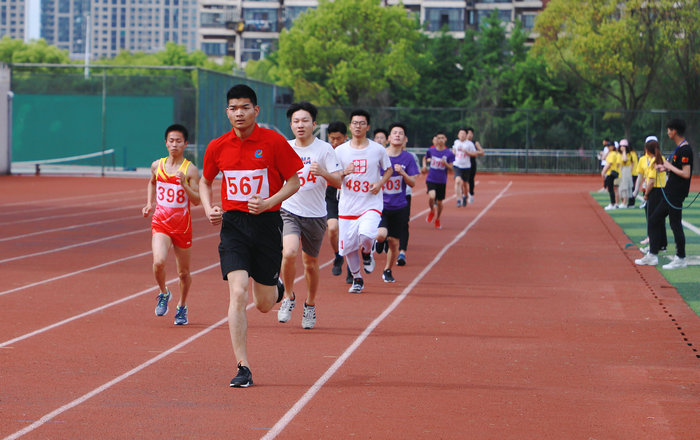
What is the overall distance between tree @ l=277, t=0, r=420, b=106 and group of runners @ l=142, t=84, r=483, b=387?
49.3 m

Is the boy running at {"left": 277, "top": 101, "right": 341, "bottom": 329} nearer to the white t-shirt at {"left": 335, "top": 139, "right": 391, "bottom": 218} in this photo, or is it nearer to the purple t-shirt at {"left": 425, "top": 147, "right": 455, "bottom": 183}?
the white t-shirt at {"left": 335, "top": 139, "right": 391, "bottom": 218}

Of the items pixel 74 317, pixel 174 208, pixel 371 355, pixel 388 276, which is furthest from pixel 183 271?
pixel 388 276

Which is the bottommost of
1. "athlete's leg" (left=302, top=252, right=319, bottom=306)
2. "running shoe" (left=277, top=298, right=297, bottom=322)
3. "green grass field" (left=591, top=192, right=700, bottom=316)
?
"green grass field" (left=591, top=192, right=700, bottom=316)

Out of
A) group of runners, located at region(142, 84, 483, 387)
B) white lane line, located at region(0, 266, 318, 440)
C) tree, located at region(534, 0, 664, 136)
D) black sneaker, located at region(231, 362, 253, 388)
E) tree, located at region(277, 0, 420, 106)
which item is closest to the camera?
white lane line, located at region(0, 266, 318, 440)

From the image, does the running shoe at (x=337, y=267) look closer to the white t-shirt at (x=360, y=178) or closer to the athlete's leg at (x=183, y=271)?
the white t-shirt at (x=360, y=178)

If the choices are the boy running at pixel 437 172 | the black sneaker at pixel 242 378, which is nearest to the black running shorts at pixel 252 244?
the black sneaker at pixel 242 378

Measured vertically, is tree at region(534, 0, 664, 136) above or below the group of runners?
above

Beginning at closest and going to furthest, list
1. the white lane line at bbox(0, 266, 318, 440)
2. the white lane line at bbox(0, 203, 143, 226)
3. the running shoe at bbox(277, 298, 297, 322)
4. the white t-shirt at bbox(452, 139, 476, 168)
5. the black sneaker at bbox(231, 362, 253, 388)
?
the white lane line at bbox(0, 266, 318, 440) → the black sneaker at bbox(231, 362, 253, 388) → the running shoe at bbox(277, 298, 297, 322) → the white lane line at bbox(0, 203, 143, 226) → the white t-shirt at bbox(452, 139, 476, 168)

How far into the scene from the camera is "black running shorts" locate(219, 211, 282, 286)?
736 centimetres

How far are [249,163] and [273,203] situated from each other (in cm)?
32

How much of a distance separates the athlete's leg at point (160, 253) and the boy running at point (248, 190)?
2432 mm

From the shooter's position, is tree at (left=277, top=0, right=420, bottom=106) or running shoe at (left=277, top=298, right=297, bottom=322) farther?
tree at (left=277, top=0, right=420, bottom=106)

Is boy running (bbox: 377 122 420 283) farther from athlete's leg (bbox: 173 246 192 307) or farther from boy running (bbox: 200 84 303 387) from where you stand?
boy running (bbox: 200 84 303 387)

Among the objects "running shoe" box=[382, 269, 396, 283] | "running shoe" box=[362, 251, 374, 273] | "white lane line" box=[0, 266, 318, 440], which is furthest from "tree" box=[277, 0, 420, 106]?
"white lane line" box=[0, 266, 318, 440]
